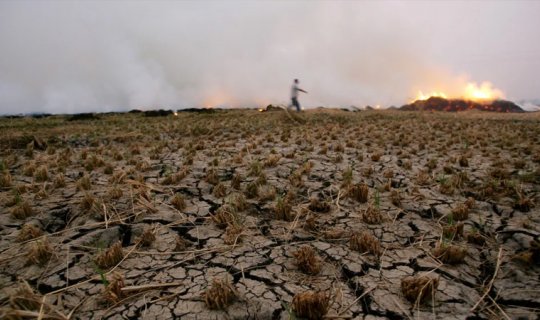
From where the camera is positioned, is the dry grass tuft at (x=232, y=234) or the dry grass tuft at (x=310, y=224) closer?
the dry grass tuft at (x=232, y=234)

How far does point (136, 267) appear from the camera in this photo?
122 inches

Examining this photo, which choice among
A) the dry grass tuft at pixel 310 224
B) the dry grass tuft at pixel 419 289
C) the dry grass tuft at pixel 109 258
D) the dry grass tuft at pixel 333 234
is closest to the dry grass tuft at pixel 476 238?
the dry grass tuft at pixel 419 289

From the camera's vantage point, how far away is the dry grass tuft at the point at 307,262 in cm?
305

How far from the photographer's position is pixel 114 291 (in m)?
2.62

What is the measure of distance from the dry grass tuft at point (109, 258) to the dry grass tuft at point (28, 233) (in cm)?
103

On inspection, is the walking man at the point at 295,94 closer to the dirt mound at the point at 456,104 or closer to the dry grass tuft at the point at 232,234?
the dry grass tuft at the point at 232,234

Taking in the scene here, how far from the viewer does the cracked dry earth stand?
8.63 ft

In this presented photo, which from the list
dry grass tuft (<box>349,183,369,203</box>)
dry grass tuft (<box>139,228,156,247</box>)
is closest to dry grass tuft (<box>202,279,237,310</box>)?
dry grass tuft (<box>139,228,156,247</box>)

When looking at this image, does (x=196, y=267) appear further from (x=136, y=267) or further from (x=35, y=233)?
(x=35, y=233)

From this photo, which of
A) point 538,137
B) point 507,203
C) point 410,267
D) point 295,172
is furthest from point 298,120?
point 410,267

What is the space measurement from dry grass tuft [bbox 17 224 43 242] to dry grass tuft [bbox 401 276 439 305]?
3843 millimetres

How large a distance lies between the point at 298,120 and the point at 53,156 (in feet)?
36.1

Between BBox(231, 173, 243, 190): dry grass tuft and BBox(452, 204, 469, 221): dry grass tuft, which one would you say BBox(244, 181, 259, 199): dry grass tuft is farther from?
BBox(452, 204, 469, 221): dry grass tuft

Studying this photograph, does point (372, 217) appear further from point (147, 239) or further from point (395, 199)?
point (147, 239)
